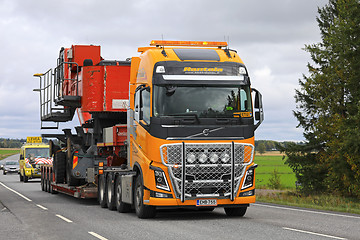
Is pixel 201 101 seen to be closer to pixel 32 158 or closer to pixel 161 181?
pixel 161 181

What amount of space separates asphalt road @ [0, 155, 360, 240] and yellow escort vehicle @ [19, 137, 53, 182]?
71.9 feet

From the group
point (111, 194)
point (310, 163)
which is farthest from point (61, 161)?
point (310, 163)

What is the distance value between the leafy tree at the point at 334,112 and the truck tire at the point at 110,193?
37.4 feet

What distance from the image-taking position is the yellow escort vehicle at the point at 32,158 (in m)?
40.0

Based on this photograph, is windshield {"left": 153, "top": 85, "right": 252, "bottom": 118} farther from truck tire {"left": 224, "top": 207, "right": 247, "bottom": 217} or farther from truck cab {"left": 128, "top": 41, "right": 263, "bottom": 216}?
truck tire {"left": 224, "top": 207, "right": 247, "bottom": 217}

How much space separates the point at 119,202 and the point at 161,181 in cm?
304

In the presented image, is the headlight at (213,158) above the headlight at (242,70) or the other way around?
the other way around

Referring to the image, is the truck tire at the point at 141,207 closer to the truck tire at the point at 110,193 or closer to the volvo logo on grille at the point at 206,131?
the volvo logo on grille at the point at 206,131

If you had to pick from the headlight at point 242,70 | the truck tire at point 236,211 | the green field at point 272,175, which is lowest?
the green field at point 272,175

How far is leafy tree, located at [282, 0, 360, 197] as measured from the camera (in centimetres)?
2788

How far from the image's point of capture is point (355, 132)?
25.3 m

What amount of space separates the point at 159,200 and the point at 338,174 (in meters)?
16.4

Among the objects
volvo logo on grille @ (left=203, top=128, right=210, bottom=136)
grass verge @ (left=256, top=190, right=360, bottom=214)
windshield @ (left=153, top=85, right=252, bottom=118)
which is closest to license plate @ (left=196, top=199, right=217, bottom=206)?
volvo logo on grille @ (left=203, top=128, right=210, bottom=136)

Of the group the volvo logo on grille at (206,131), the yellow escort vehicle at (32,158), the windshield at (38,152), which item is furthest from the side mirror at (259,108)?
the windshield at (38,152)
